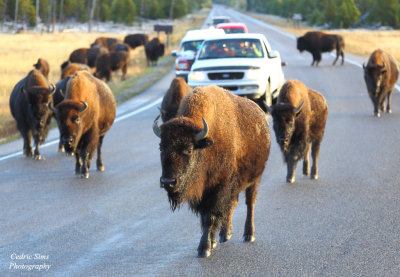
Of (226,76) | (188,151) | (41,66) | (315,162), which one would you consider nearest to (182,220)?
(188,151)

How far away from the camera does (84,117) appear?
10461 mm

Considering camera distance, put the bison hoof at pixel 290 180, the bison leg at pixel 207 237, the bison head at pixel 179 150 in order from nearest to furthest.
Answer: the bison head at pixel 179 150 → the bison leg at pixel 207 237 → the bison hoof at pixel 290 180

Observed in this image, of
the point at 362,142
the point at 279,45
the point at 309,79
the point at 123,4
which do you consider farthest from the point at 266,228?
the point at 123,4

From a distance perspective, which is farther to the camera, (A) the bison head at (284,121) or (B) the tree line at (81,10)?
(B) the tree line at (81,10)

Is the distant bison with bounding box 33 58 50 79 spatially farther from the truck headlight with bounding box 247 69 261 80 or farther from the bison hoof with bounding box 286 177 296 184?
the bison hoof with bounding box 286 177 296 184

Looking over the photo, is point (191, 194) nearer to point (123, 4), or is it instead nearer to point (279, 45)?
point (279, 45)

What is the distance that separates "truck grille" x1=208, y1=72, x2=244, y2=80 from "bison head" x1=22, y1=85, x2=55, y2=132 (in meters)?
4.98

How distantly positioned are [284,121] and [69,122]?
3315mm

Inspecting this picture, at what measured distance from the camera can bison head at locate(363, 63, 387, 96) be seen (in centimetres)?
1600

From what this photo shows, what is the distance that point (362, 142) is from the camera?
1256 centimetres

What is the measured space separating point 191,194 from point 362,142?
756cm

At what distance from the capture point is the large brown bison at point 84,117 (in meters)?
9.86

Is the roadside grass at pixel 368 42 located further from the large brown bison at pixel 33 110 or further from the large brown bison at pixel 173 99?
the large brown bison at pixel 33 110

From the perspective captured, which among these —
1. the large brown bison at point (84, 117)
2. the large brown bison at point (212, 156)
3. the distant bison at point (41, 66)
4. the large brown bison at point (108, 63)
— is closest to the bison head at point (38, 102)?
the large brown bison at point (84, 117)
